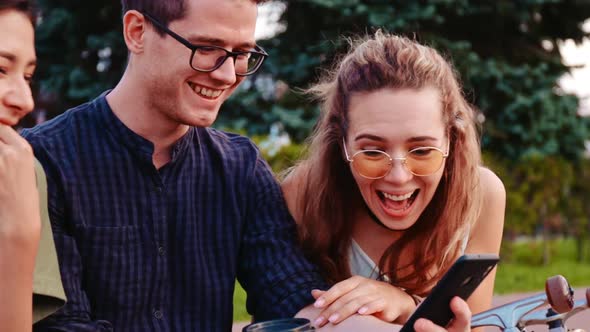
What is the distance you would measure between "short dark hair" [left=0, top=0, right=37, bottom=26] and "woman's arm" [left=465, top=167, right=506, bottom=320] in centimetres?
165

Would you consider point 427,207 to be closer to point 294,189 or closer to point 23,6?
point 294,189

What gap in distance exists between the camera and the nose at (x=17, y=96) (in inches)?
77.9

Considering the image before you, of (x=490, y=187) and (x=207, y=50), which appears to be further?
(x=490, y=187)

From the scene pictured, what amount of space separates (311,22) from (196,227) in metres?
7.56

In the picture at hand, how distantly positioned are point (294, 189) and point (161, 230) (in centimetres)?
60

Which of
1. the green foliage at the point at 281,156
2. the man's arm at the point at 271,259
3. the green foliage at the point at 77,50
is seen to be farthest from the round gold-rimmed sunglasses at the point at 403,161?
the green foliage at the point at 77,50

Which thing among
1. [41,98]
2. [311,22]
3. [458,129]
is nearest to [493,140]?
[311,22]

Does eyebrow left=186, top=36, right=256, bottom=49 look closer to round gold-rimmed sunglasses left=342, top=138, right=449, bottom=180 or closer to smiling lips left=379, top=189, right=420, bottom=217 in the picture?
round gold-rimmed sunglasses left=342, top=138, right=449, bottom=180

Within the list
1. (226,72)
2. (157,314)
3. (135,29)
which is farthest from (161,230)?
(135,29)

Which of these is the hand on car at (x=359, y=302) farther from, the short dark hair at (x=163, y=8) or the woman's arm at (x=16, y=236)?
the short dark hair at (x=163, y=8)

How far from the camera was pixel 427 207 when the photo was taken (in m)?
2.85

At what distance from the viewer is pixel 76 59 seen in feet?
33.5

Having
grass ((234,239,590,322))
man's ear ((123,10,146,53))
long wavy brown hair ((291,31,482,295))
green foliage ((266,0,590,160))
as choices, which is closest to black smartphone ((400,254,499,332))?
long wavy brown hair ((291,31,482,295))

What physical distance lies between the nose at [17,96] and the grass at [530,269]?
450 cm
